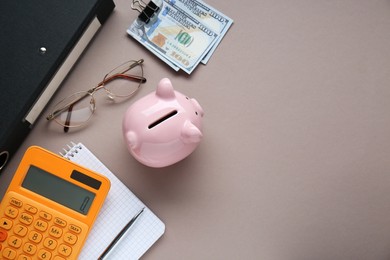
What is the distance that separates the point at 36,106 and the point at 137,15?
0.24m

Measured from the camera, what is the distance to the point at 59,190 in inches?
23.3

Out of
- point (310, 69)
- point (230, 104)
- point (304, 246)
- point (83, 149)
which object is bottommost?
point (83, 149)

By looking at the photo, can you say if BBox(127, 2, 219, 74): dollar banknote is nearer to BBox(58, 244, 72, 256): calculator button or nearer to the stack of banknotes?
A: the stack of banknotes

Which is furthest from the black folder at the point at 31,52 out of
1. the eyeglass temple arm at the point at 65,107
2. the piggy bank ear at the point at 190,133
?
the piggy bank ear at the point at 190,133

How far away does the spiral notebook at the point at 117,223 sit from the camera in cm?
60

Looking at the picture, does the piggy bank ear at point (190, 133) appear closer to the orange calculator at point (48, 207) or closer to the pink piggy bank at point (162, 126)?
the pink piggy bank at point (162, 126)

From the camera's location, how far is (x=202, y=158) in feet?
2.10

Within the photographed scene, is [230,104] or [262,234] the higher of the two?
[230,104]

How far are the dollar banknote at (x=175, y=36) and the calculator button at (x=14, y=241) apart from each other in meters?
0.37

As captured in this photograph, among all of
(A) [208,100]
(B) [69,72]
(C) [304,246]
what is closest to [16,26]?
(B) [69,72]

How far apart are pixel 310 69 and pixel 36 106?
48cm

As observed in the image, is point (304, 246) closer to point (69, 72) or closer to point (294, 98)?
point (294, 98)

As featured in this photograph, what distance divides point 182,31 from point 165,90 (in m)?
0.18

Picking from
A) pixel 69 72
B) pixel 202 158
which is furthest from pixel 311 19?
pixel 69 72
